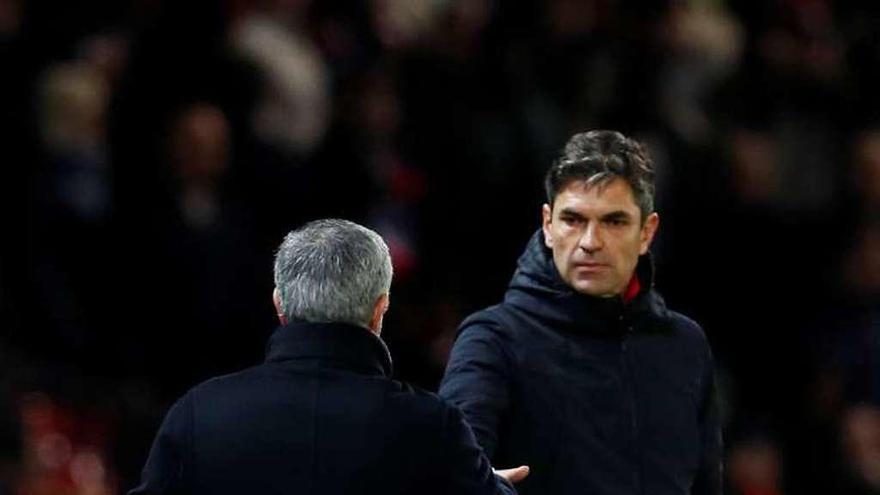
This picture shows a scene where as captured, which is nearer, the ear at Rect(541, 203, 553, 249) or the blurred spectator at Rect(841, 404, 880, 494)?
the ear at Rect(541, 203, 553, 249)

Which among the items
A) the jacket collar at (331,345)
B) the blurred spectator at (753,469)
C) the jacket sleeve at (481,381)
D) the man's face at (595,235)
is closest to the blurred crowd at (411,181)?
the blurred spectator at (753,469)

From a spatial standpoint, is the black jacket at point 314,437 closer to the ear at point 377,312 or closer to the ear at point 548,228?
the ear at point 377,312

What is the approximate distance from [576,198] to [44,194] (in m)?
3.29

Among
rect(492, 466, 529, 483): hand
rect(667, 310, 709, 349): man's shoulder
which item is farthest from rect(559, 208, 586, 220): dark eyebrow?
rect(492, 466, 529, 483): hand

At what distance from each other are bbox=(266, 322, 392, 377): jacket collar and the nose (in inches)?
38.3

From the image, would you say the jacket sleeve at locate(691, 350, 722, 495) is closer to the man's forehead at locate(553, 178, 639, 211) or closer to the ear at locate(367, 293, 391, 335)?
the man's forehead at locate(553, 178, 639, 211)

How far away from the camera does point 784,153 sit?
11070 mm

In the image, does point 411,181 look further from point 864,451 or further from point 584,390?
point 584,390

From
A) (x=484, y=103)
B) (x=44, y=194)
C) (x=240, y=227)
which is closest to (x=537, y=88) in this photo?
(x=484, y=103)

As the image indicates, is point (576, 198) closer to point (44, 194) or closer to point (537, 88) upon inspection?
point (44, 194)

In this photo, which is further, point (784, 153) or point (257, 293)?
point (784, 153)

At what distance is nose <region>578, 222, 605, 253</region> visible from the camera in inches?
222

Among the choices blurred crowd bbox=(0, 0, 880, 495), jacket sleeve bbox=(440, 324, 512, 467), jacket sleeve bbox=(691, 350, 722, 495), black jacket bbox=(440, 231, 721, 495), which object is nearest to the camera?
jacket sleeve bbox=(440, 324, 512, 467)

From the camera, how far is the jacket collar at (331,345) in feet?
15.6
